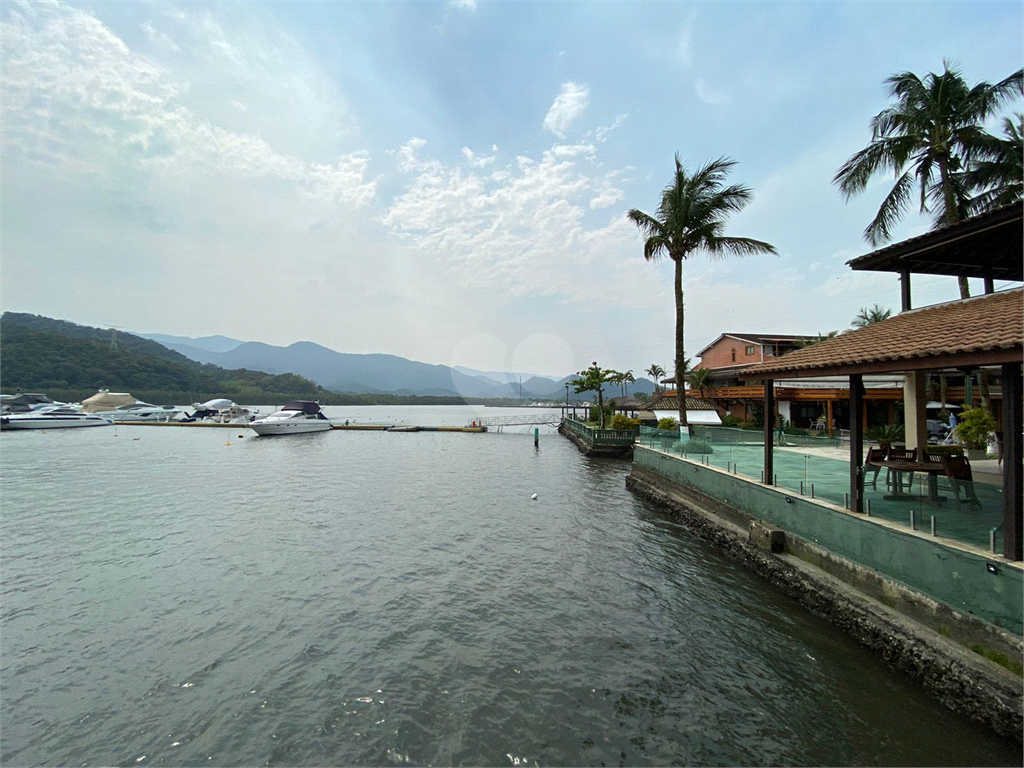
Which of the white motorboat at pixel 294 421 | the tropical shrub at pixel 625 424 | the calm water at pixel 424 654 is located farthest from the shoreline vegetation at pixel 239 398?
the tropical shrub at pixel 625 424

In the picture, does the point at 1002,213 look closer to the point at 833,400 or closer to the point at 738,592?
the point at 738,592

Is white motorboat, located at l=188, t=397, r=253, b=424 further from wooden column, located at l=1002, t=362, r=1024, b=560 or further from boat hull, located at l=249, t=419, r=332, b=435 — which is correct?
wooden column, located at l=1002, t=362, r=1024, b=560

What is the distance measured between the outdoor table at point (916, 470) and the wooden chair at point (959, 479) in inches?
4.1

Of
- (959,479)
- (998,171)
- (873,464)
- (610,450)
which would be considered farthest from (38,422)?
(998,171)

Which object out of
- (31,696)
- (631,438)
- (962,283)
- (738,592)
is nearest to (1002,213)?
(738,592)

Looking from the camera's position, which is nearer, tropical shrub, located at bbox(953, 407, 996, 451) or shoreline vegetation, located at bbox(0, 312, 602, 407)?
tropical shrub, located at bbox(953, 407, 996, 451)

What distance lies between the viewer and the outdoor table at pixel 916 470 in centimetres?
692

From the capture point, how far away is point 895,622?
6023mm

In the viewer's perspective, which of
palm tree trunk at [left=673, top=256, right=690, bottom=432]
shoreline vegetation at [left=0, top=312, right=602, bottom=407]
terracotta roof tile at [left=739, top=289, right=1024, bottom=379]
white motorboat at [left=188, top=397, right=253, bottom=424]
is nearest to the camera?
terracotta roof tile at [left=739, top=289, right=1024, bottom=379]

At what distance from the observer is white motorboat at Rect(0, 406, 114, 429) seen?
46188 mm

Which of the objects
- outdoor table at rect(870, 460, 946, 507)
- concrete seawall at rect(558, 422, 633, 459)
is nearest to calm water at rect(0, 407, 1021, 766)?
outdoor table at rect(870, 460, 946, 507)

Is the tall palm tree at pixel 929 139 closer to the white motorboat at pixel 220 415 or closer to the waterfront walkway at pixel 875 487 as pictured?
the waterfront walkway at pixel 875 487

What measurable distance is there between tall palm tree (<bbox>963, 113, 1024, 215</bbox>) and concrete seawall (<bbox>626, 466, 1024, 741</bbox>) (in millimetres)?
14249

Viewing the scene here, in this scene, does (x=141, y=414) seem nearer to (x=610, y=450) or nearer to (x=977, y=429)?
(x=610, y=450)
